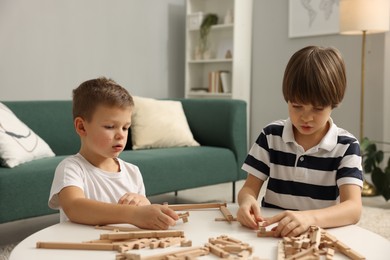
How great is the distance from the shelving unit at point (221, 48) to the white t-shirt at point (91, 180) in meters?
3.66

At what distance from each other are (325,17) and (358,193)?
11.9 ft

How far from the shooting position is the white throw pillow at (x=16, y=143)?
8.21 ft

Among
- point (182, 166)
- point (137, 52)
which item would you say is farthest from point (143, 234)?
point (137, 52)

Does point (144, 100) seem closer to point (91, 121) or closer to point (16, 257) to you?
point (91, 121)

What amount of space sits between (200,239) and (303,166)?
0.49m

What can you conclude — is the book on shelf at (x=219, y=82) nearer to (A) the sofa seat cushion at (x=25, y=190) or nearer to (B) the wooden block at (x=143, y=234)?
(A) the sofa seat cushion at (x=25, y=190)

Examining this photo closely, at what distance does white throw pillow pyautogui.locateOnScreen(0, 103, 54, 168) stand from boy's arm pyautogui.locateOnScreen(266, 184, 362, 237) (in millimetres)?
A: 1809

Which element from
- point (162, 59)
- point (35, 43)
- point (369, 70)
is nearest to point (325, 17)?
point (369, 70)

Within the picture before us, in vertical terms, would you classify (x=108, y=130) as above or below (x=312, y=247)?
above

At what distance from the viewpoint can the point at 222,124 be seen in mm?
3598

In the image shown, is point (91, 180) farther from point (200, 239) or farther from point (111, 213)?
point (200, 239)

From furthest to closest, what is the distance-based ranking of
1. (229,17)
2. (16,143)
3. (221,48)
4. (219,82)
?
(221,48) < (219,82) < (229,17) < (16,143)

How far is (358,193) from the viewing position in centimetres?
120

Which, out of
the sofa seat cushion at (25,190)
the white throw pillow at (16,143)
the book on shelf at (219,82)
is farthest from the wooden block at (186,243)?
the book on shelf at (219,82)
